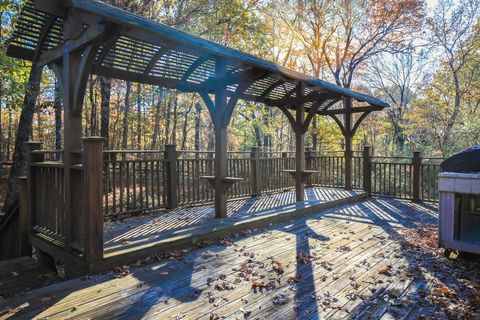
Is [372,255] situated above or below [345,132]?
below

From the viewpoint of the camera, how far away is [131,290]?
2729mm

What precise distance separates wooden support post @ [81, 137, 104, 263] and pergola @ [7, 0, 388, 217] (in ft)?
1.63

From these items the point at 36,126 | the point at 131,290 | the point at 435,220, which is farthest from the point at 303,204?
the point at 36,126

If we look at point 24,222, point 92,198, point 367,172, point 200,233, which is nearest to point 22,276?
point 24,222

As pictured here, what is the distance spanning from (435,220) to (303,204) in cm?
241

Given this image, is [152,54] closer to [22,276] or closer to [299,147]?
[22,276]

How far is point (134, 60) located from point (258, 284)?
3.68 m

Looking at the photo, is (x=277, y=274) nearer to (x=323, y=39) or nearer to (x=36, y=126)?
(x=323, y=39)

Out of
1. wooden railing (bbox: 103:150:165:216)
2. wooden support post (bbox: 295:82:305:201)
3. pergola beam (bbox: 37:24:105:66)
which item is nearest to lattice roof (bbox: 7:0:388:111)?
pergola beam (bbox: 37:24:105:66)

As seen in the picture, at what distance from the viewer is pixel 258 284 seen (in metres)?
2.84

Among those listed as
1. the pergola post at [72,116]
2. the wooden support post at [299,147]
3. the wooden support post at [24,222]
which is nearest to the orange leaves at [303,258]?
the pergola post at [72,116]

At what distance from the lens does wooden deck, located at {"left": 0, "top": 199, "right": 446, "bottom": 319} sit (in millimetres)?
2359

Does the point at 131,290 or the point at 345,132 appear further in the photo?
the point at 345,132

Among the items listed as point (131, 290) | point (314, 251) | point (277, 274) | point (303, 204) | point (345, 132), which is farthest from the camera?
point (345, 132)
